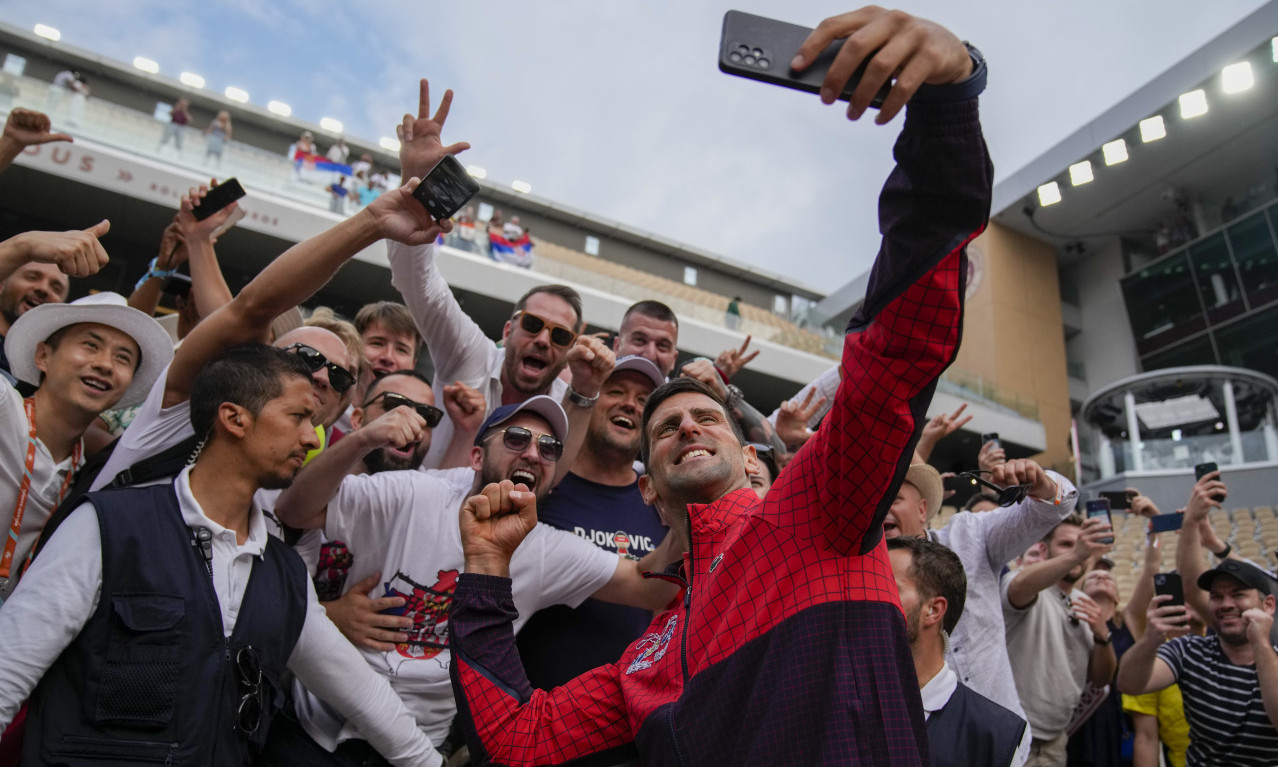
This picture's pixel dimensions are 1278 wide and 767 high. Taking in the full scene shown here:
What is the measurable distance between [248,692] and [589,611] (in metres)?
1.00

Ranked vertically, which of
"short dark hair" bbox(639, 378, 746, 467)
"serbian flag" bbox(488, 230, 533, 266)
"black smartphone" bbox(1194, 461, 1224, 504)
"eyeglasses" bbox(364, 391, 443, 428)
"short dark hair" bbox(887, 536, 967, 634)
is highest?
"serbian flag" bbox(488, 230, 533, 266)

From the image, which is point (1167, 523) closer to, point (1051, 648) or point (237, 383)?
point (1051, 648)

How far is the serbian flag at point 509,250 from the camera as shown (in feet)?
47.9

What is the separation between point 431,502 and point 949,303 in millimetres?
1698

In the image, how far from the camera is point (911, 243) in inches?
42.1

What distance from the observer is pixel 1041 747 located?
3.49 m

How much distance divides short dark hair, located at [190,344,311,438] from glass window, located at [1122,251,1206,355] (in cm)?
2546

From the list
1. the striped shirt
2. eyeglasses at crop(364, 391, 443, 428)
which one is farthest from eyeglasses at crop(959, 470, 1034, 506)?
eyeglasses at crop(364, 391, 443, 428)

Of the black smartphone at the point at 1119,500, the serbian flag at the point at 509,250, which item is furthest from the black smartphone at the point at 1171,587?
the serbian flag at the point at 509,250

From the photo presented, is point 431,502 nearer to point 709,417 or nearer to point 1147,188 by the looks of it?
point 709,417

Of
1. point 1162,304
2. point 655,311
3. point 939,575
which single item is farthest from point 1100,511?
point 1162,304

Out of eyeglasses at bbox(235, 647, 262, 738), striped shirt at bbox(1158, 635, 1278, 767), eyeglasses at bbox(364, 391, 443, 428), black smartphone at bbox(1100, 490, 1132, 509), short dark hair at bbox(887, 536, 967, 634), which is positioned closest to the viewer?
eyeglasses at bbox(235, 647, 262, 738)

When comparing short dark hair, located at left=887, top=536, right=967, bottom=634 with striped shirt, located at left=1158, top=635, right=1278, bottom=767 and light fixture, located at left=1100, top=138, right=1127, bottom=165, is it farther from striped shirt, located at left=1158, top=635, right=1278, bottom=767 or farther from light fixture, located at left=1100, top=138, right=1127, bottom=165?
light fixture, located at left=1100, top=138, right=1127, bottom=165

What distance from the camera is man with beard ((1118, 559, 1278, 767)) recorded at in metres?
3.21
